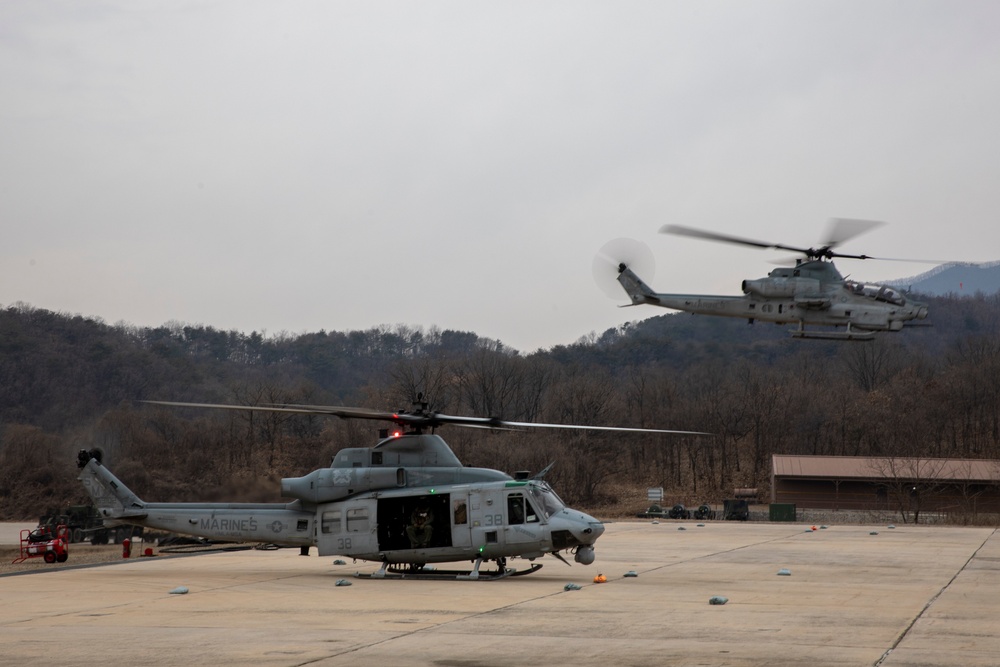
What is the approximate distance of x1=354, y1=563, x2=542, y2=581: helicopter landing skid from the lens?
19.6 metres

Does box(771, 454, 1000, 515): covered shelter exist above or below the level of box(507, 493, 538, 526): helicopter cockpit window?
below

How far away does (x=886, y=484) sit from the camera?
56312 millimetres

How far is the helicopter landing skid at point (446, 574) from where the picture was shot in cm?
1962

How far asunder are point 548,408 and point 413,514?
5901 centimetres

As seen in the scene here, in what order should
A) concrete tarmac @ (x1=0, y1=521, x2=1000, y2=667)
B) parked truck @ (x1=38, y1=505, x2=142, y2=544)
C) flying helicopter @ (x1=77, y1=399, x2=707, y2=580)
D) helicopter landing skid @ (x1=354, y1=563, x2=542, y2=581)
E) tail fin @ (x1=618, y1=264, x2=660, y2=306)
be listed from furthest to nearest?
parked truck @ (x1=38, y1=505, x2=142, y2=544), tail fin @ (x1=618, y1=264, x2=660, y2=306), helicopter landing skid @ (x1=354, y1=563, x2=542, y2=581), flying helicopter @ (x1=77, y1=399, x2=707, y2=580), concrete tarmac @ (x1=0, y1=521, x2=1000, y2=667)

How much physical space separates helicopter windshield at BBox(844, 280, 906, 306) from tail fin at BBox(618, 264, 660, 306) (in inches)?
212

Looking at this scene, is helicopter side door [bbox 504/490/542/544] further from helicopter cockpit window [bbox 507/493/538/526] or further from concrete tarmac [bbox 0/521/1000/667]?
concrete tarmac [bbox 0/521/1000/667]

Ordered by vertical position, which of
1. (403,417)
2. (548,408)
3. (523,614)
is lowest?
(523,614)

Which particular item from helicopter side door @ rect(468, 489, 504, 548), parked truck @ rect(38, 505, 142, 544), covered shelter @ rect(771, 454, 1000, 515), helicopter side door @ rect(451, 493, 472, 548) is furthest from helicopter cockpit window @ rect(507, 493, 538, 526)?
covered shelter @ rect(771, 454, 1000, 515)

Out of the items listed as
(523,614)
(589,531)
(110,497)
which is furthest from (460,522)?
(110,497)

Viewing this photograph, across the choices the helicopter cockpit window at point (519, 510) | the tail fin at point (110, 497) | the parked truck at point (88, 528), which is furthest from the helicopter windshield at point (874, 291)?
the parked truck at point (88, 528)

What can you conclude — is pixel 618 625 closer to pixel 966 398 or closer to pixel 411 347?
pixel 966 398

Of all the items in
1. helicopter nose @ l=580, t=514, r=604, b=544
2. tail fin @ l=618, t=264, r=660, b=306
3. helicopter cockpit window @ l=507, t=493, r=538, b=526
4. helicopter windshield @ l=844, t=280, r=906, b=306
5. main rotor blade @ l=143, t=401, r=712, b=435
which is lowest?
helicopter nose @ l=580, t=514, r=604, b=544

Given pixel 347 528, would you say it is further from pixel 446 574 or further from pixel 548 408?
pixel 548 408
